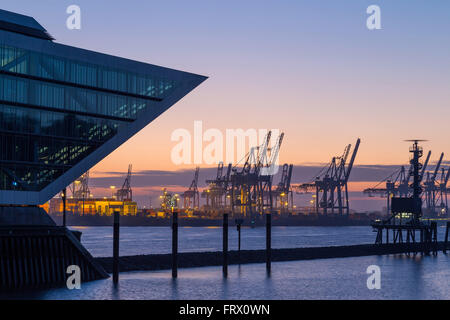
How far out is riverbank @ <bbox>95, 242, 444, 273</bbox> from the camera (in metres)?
68.9

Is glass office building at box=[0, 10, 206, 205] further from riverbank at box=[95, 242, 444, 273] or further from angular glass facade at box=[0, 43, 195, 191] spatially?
riverbank at box=[95, 242, 444, 273]

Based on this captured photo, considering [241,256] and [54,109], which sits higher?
[54,109]

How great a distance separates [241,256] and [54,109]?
3455 cm

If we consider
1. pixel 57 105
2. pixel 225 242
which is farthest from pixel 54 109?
pixel 225 242

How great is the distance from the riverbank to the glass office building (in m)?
12.6

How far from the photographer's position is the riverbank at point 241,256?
68938 millimetres

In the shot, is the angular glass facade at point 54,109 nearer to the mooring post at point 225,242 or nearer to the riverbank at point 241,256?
the mooring post at point 225,242

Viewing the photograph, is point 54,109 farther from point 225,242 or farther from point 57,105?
point 225,242

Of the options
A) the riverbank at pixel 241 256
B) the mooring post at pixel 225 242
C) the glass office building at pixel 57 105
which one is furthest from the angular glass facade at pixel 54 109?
the riverbank at pixel 241 256

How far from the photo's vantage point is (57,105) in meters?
54.2

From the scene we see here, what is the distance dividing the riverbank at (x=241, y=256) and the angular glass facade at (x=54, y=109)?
13.1 meters

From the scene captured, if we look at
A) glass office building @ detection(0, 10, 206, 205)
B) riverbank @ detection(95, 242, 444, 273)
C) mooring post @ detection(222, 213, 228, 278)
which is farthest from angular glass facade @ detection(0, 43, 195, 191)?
riverbank @ detection(95, 242, 444, 273)
